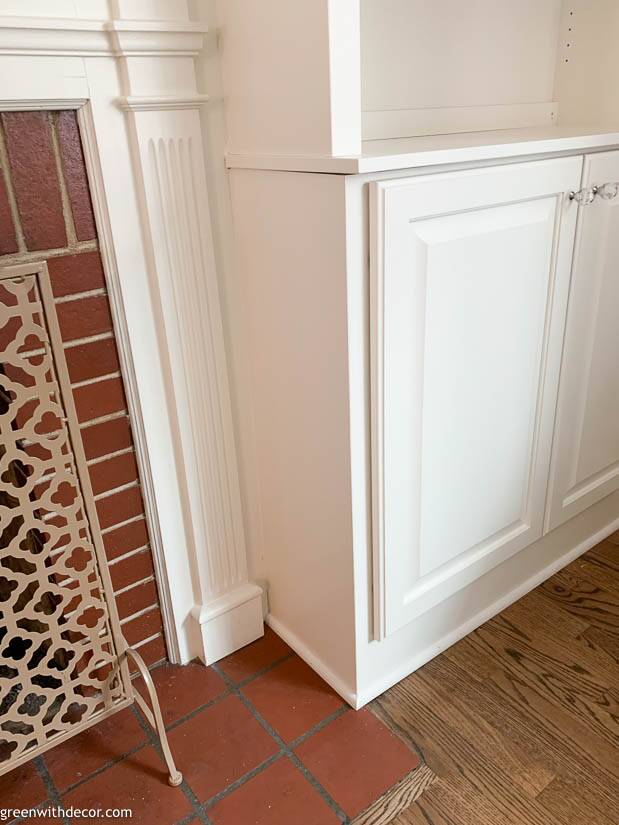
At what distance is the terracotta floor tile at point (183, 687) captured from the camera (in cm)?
137

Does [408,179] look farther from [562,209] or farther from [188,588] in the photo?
[188,588]

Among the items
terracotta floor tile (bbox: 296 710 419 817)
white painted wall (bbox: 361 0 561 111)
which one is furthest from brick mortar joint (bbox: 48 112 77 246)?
terracotta floor tile (bbox: 296 710 419 817)

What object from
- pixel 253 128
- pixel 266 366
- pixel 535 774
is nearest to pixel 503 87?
pixel 253 128

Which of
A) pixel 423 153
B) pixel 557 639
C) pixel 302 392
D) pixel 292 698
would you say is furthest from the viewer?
pixel 557 639

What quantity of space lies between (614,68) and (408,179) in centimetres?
83

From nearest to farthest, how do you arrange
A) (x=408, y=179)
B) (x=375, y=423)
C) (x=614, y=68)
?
1. (x=408, y=179)
2. (x=375, y=423)
3. (x=614, y=68)

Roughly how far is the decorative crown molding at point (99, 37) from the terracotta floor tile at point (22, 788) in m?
1.20

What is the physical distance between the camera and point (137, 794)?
3.92ft

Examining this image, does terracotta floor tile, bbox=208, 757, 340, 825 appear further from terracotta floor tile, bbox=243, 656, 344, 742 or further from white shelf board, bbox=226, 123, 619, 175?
white shelf board, bbox=226, 123, 619, 175

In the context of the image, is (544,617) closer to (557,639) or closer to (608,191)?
(557,639)

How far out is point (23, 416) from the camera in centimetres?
116

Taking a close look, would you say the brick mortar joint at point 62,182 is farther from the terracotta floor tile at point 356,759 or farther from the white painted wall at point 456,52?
the terracotta floor tile at point 356,759

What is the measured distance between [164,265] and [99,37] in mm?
356

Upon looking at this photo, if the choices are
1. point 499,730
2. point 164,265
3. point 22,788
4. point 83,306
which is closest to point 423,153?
point 164,265
